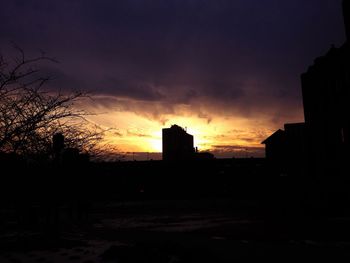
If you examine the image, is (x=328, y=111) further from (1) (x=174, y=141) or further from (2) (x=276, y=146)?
(1) (x=174, y=141)

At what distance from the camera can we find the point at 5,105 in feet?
18.1

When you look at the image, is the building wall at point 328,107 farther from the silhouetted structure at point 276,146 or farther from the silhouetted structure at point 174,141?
the silhouetted structure at point 174,141

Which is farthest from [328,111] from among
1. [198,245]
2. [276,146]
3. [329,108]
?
[198,245]

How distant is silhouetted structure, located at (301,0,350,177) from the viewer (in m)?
22.7

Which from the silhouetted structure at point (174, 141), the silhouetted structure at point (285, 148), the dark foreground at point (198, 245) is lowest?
the dark foreground at point (198, 245)

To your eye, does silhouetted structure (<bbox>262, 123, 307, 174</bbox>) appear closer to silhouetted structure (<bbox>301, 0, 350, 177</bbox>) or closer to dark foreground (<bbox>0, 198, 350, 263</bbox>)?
silhouetted structure (<bbox>301, 0, 350, 177</bbox>)

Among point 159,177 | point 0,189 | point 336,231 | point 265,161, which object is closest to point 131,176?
point 159,177

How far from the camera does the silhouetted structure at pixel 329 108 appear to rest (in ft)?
74.5

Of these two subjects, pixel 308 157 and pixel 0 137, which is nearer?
pixel 0 137

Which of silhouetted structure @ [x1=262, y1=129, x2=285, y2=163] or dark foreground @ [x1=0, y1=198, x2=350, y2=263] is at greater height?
silhouetted structure @ [x1=262, y1=129, x2=285, y2=163]

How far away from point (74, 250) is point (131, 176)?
121 ft

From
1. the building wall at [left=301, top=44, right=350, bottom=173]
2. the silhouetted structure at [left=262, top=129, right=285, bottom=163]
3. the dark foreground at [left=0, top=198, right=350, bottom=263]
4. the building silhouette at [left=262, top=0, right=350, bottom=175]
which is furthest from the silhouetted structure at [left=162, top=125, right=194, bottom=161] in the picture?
the dark foreground at [left=0, top=198, right=350, bottom=263]

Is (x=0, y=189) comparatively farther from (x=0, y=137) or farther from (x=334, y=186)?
(x=334, y=186)

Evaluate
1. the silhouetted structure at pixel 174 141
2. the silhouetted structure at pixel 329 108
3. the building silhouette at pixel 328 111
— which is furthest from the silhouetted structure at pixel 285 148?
the silhouetted structure at pixel 174 141
